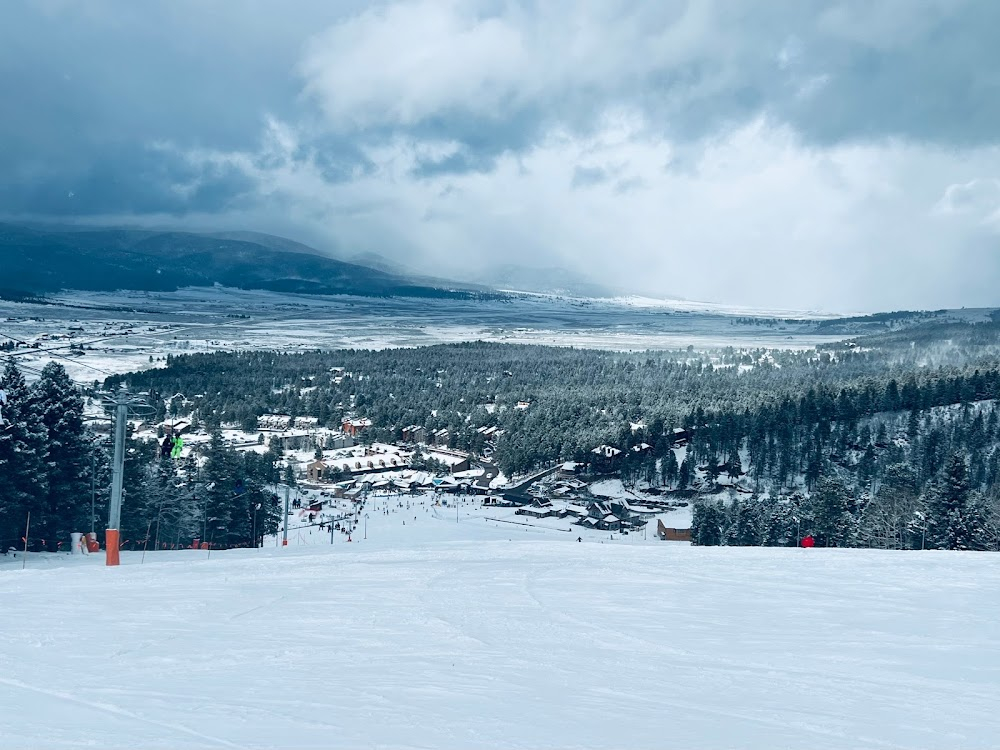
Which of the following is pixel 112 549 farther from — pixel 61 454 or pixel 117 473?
pixel 61 454

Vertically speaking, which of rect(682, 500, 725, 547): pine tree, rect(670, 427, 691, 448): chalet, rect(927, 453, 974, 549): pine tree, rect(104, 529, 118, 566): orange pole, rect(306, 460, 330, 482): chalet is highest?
rect(104, 529, 118, 566): orange pole

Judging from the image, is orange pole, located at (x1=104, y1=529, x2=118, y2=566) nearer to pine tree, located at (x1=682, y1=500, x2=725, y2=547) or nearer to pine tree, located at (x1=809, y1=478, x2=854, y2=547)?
pine tree, located at (x1=809, y1=478, x2=854, y2=547)

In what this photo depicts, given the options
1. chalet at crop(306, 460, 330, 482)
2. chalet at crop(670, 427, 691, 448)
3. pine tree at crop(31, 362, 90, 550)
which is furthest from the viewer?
chalet at crop(670, 427, 691, 448)

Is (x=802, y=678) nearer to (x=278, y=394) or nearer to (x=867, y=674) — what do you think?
(x=867, y=674)

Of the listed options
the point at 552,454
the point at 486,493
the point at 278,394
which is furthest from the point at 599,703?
the point at 278,394

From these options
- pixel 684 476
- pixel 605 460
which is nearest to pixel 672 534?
pixel 684 476

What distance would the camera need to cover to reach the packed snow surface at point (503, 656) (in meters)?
5.97

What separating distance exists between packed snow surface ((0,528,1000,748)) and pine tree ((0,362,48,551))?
9633mm

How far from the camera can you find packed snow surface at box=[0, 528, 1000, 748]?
597 centimetres

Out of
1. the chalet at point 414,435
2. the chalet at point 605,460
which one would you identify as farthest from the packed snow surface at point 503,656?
the chalet at point 414,435

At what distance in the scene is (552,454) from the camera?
236ft

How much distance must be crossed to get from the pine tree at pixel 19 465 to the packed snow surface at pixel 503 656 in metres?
9.63

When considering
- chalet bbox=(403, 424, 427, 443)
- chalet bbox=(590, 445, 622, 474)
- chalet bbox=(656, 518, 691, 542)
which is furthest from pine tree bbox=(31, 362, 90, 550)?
chalet bbox=(403, 424, 427, 443)

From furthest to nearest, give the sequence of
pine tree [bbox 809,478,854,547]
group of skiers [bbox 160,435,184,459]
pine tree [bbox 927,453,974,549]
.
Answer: pine tree [bbox 809,478,854,547]
pine tree [bbox 927,453,974,549]
group of skiers [bbox 160,435,184,459]
